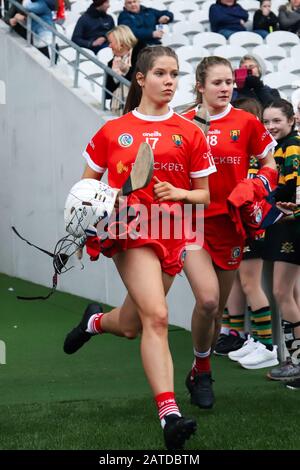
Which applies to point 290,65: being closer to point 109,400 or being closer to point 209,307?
point 209,307

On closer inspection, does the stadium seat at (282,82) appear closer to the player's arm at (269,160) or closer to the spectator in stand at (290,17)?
the spectator in stand at (290,17)

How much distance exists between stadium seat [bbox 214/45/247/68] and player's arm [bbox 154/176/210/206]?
303 inches

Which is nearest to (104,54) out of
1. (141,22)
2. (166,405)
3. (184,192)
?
(141,22)

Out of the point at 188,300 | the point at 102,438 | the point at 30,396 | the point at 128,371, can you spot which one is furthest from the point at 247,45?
the point at 102,438

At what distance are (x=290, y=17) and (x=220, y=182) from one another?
8.58 metres

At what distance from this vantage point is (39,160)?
11758mm

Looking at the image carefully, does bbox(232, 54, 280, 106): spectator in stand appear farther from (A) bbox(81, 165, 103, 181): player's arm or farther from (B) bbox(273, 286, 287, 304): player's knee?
(A) bbox(81, 165, 103, 181): player's arm

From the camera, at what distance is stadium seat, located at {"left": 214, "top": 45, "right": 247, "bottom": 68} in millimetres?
13569

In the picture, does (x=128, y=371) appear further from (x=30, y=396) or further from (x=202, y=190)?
(x=202, y=190)

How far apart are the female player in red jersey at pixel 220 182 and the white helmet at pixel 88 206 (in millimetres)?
1121

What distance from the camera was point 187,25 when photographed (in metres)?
15.1

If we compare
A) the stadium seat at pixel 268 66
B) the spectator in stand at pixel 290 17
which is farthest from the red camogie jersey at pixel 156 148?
the spectator in stand at pixel 290 17

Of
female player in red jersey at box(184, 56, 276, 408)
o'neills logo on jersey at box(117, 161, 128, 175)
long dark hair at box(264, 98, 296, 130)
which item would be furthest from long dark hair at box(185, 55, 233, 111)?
o'neills logo on jersey at box(117, 161, 128, 175)
